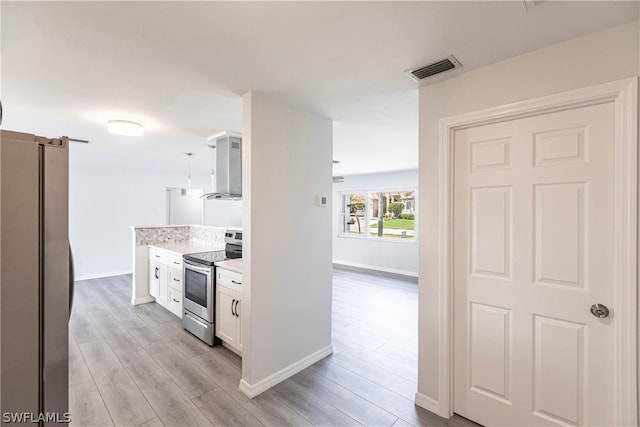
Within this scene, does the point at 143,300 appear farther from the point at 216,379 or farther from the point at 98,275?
the point at 216,379

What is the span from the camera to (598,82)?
1.52 metres

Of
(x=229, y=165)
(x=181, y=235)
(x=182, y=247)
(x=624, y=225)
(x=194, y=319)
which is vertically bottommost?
(x=194, y=319)

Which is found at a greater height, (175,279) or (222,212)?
(222,212)

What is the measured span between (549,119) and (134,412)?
349 cm

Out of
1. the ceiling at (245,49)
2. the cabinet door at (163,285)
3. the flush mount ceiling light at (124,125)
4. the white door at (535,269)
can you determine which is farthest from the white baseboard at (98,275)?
the white door at (535,269)

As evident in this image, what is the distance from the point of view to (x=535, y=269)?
1.79m

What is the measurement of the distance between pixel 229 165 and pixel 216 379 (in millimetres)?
2408

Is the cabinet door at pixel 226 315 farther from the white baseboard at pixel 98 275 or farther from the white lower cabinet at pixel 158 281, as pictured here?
the white baseboard at pixel 98 275

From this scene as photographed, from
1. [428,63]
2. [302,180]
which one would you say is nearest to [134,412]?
[302,180]

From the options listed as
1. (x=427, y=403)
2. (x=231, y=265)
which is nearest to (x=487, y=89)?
(x=427, y=403)

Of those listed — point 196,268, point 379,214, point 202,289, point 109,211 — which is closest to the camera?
point 202,289

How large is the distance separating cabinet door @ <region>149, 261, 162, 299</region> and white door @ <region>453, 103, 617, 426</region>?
4.23 metres

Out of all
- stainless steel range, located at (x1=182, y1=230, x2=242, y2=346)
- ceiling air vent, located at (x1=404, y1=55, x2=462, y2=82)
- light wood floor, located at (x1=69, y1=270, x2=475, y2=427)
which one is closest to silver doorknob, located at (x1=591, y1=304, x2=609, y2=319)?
light wood floor, located at (x1=69, y1=270, x2=475, y2=427)

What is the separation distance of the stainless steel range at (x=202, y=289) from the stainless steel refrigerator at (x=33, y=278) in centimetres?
206
